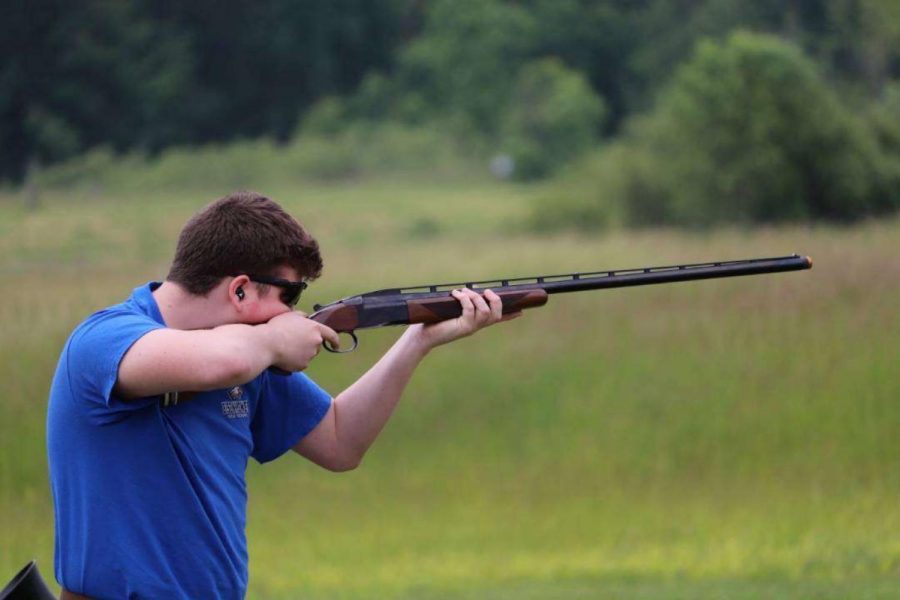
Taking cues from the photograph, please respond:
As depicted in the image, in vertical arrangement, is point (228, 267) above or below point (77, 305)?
below

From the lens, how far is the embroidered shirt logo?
355 cm

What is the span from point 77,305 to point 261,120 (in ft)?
106

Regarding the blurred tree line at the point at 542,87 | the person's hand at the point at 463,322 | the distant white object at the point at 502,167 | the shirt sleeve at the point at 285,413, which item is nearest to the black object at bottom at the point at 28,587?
the shirt sleeve at the point at 285,413

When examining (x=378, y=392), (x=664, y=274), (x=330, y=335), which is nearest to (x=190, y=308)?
(x=330, y=335)

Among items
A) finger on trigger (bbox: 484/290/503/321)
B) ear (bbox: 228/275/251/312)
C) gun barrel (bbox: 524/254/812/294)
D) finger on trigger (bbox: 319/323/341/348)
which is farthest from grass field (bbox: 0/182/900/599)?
ear (bbox: 228/275/251/312)

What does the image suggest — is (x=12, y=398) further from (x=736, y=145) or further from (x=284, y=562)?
(x=736, y=145)

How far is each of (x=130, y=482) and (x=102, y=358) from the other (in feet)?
0.95

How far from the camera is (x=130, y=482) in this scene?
3.38 meters

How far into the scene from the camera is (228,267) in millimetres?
3396

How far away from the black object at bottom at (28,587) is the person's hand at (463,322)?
107 cm

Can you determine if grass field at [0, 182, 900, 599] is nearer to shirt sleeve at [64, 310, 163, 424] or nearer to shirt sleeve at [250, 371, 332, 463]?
shirt sleeve at [250, 371, 332, 463]

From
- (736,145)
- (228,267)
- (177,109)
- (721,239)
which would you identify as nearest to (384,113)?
(177,109)

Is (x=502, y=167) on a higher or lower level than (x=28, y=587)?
higher

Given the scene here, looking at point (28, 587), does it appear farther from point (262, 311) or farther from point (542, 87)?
point (542, 87)
